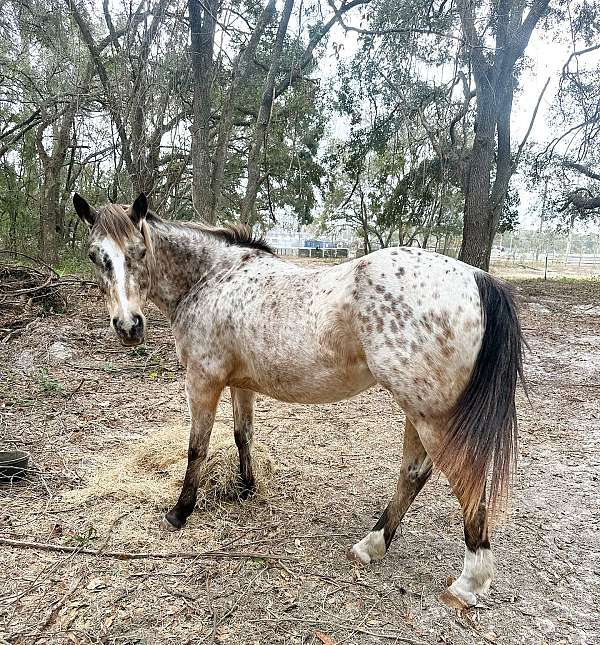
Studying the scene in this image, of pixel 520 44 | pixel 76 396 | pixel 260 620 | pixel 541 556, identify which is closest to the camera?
pixel 260 620

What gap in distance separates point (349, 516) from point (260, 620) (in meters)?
1.10

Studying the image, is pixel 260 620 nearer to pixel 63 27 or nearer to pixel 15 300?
pixel 15 300

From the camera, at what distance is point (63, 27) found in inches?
356

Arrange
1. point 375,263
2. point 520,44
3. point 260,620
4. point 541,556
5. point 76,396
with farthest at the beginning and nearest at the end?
point 520,44 < point 76,396 < point 541,556 < point 375,263 < point 260,620

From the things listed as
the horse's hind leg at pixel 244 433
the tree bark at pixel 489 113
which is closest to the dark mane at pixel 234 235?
the horse's hind leg at pixel 244 433

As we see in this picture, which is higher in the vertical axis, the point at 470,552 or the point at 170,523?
the point at 470,552

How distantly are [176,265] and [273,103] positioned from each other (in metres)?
8.36

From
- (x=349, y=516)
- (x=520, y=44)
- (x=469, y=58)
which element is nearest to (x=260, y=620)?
(x=349, y=516)

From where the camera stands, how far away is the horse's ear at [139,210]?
2814mm

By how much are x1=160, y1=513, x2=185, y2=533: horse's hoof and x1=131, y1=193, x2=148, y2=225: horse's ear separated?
1865mm

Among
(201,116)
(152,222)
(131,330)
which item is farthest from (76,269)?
(131,330)

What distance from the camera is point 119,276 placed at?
2709 mm

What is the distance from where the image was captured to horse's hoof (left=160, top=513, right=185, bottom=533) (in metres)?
2.88

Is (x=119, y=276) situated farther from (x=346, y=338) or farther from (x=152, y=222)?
(x=346, y=338)
